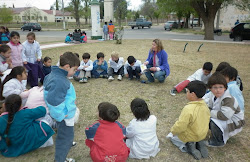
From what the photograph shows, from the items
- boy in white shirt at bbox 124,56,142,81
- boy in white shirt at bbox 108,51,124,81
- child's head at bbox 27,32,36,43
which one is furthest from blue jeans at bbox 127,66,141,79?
child's head at bbox 27,32,36,43

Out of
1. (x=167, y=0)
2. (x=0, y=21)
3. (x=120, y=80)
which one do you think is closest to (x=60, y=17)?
(x=0, y=21)

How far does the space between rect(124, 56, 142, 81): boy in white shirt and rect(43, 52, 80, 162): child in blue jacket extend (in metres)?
3.55

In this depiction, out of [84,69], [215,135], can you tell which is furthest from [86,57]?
[215,135]

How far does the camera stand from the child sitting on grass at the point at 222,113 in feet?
8.86

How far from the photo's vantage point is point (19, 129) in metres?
2.58

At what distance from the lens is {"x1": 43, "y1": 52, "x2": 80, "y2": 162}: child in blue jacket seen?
7.04ft

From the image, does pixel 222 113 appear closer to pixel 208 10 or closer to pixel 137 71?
pixel 137 71

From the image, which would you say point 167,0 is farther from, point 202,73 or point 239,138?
point 239,138

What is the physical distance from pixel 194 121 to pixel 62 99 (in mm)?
1733

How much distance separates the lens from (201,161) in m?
2.69

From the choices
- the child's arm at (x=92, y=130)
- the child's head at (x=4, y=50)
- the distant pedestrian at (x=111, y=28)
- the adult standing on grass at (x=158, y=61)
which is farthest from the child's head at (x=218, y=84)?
the distant pedestrian at (x=111, y=28)

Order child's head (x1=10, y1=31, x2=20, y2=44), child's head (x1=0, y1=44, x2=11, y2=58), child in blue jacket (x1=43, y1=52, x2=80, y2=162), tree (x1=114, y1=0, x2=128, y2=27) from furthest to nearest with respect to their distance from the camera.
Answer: tree (x1=114, y1=0, x2=128, y2=27) < child's head (x1=10, y1=31, x2=20, y2=44) < child's head (x1=0, y1=44, x2=11, y2=58) < child in blue jacket (x1=43, y1=52, x2=80, y2=162)

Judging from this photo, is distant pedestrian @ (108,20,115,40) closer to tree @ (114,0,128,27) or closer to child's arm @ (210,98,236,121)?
child's arm @ (210,98,236,121)

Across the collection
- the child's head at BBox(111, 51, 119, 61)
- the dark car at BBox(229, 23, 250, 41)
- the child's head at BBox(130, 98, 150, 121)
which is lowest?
the child's head at BBox(130, 98, 150, 121)
